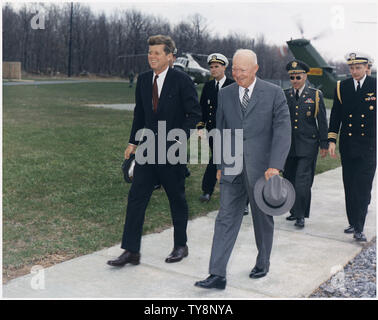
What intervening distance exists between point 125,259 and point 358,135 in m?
2.80

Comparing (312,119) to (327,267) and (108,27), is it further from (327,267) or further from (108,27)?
(108,27)

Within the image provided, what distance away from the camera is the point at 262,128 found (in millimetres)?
3770

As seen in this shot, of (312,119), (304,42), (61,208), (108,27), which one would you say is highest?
(108,27)

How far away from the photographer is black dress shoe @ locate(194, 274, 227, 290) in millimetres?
3723

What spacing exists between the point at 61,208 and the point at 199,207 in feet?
5.72

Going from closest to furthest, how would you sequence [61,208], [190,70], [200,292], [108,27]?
[200,292], [61,208], [190,70], [108,27]

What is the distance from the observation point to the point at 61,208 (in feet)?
20.3

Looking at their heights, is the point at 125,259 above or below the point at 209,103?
below

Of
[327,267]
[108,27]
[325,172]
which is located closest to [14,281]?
[327,267]

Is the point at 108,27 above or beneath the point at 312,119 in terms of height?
above

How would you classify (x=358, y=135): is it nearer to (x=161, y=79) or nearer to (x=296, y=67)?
(x=296, y=67)

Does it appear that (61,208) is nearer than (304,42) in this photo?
Yes

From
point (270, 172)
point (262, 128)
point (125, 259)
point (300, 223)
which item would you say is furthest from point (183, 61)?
point (270, 172)

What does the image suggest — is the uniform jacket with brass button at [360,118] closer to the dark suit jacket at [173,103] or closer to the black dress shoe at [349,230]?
the black dress shoe at [349,230]
